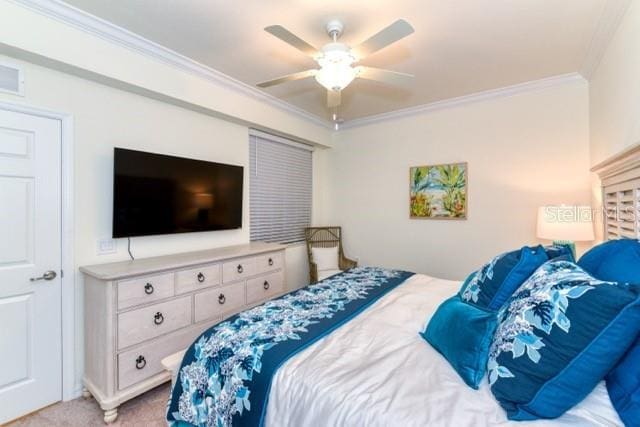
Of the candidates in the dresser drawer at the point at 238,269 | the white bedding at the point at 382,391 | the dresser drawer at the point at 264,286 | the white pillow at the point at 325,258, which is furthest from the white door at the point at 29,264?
the white pillow at the point at 325,258

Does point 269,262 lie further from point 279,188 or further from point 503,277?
point 503,277

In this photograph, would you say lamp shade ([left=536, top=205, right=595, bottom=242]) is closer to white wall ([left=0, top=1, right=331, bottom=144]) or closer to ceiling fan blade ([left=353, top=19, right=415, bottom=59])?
ceiling fan blade ([left=353, top=19, right=415, bottom=59])

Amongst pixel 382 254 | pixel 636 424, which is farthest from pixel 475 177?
pixel 636 424

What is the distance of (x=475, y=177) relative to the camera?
11.2 ft

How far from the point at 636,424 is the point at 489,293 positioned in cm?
69

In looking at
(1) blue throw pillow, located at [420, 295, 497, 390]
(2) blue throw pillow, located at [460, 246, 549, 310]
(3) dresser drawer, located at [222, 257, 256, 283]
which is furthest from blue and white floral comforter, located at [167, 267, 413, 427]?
(3) dresser drawer, located at [222, 257, 256, 283]

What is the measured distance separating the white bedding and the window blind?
145cm

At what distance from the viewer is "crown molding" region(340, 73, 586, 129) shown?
292 cm

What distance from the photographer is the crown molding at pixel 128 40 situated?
1904 millimetres

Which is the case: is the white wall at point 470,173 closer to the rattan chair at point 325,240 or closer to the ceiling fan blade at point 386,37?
the rattan chair at point 325,240

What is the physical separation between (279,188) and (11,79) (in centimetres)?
257

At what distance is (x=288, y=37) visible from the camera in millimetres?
1726

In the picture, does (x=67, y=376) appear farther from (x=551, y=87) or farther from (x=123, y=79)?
(x=551, y=87)

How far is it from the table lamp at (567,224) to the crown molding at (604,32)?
1.24 m
